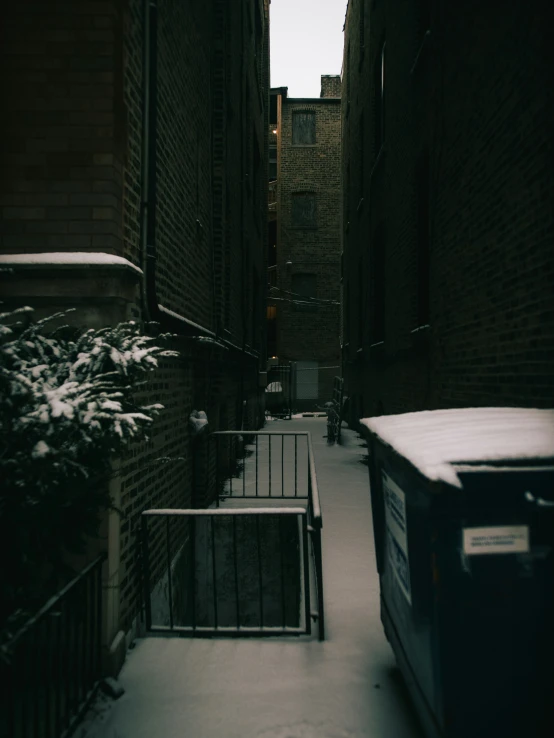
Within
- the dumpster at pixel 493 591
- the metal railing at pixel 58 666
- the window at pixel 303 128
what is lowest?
the metal railing at pixel 58 666

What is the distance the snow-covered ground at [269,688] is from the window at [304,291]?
68.8 ft

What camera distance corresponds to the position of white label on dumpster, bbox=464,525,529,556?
1943 mm

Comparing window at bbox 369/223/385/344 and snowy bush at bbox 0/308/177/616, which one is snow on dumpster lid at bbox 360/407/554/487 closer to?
snowy bush at bbox 0/308/177/616

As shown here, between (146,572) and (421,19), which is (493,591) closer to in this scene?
(146,572)

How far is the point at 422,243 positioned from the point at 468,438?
6019 mm

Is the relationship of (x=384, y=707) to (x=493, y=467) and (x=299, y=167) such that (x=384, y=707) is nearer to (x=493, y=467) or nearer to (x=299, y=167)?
(x=493, y=467)

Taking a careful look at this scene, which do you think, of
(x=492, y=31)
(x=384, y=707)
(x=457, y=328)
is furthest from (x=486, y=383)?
(x=492, y=31)

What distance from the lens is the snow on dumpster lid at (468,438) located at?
197 cm

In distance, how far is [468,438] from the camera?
220 cm

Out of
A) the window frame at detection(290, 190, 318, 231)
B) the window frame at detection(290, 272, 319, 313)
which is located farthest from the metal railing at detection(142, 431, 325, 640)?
the window frame at detection(290, 190, 318, 231)

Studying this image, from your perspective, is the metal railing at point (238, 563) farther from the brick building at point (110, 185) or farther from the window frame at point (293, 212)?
the window frame at point (293, 212)

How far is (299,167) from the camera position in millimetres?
25453

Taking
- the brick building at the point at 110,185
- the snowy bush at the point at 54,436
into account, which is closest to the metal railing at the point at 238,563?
the brick building at the point at 110,185

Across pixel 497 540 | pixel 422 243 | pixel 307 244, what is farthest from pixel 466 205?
pixel 307 244
